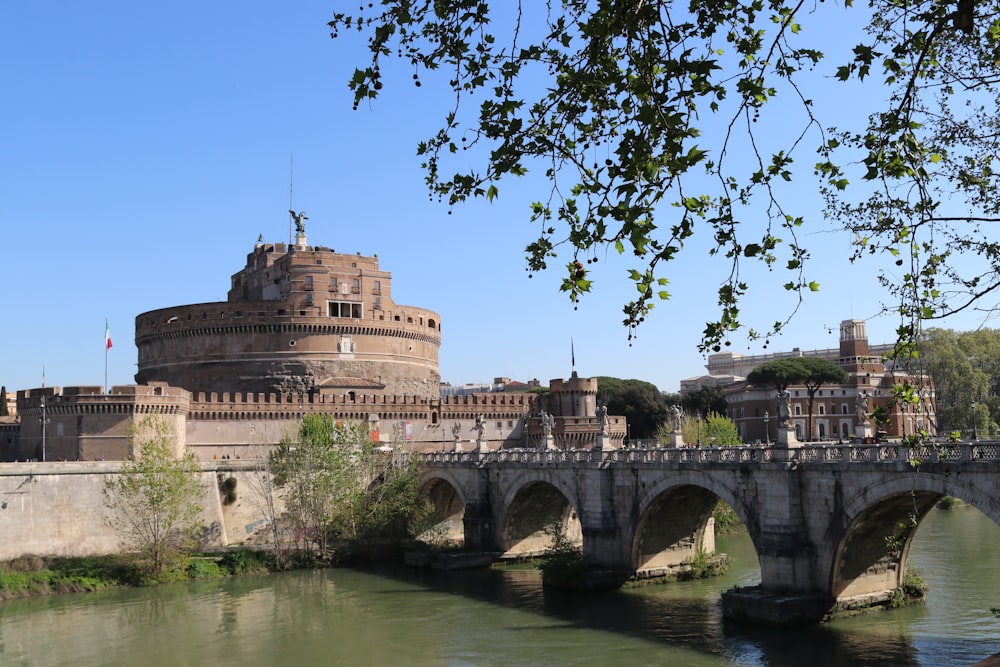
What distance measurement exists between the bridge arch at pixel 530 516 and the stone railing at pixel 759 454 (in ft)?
3.92

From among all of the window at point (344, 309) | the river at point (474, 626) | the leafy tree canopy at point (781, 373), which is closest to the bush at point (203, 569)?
the river at point (474, 626)

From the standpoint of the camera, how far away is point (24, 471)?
36594mm

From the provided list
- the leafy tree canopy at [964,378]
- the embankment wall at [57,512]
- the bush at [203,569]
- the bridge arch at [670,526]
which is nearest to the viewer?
the bridge arch at [670,526]

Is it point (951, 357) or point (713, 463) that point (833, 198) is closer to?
point (713, 463)

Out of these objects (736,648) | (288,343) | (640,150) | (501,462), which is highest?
(288,343)

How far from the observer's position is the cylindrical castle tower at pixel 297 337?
5688 cm

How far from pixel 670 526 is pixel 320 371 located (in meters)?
31.4

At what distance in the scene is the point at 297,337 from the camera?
57.5m

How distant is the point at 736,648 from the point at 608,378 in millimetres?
59923

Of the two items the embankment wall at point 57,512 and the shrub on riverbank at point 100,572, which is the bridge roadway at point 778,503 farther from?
the embankment wall at point 57,512

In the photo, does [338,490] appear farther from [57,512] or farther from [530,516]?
[57,512]

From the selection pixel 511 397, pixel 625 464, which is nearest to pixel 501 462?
pixel 625 464

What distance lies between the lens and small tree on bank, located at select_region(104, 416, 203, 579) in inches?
1363

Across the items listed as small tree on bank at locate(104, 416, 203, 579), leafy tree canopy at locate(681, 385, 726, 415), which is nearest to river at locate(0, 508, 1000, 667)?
small tree on bank at locate(104, 416, 203, 579)
